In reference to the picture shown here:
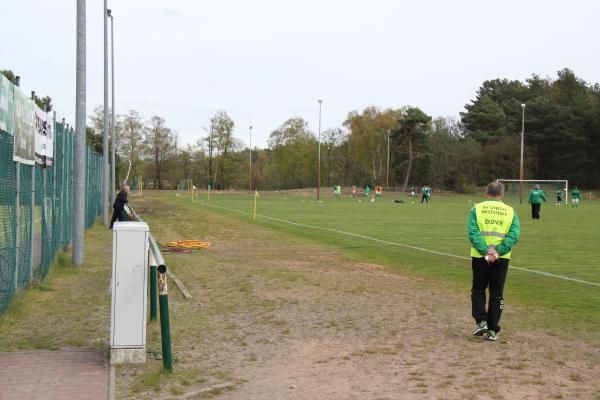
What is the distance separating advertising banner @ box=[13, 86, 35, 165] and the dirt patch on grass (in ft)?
9.08

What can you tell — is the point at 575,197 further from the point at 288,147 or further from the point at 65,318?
the point at 288,147

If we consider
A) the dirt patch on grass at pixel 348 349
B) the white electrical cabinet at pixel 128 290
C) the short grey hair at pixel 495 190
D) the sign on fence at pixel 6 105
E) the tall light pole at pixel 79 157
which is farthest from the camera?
the tall light pole at pixel 79 157

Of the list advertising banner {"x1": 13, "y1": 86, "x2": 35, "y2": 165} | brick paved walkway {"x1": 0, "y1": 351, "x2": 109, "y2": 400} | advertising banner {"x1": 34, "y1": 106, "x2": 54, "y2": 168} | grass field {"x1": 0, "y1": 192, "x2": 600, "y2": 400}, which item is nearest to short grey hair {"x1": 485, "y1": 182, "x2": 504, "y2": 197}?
grass field {"x1": 0, "y1": 192, "x2": 600, "y2": 400}

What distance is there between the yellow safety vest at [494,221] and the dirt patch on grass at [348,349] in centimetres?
107

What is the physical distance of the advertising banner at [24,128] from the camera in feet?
26.7

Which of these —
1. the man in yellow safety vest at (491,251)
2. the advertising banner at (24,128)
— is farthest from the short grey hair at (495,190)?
the advertising banner at (24,128)

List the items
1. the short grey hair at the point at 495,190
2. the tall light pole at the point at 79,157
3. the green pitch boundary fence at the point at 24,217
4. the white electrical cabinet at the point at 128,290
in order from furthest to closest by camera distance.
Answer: the tall light pole at the point at 79,157 → the green pitch boundary fence at the point at 24,217 → the short grey hair at the point at 495,190 → the white electrical cabinet at the point at 128,290

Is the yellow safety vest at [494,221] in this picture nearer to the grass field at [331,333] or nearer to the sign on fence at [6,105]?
the grass field at [331,333]

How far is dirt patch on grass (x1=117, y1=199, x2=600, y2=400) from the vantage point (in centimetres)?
552

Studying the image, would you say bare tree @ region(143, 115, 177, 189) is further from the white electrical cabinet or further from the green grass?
the white electrical cabinet

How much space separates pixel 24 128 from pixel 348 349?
5.01 metres

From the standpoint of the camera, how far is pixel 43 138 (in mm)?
10828

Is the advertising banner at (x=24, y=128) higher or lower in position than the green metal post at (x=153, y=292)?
higher

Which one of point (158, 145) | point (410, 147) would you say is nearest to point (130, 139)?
point (158, 145)
